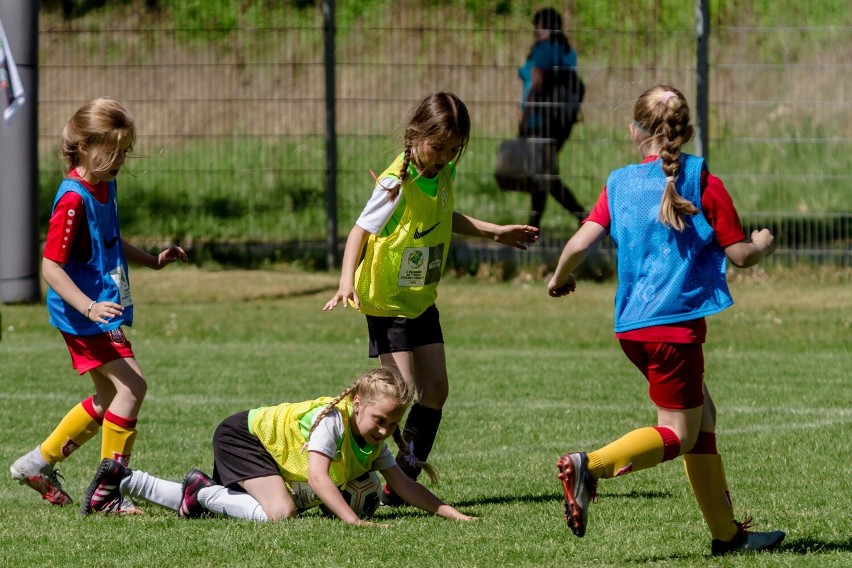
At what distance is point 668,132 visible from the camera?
4.98 m

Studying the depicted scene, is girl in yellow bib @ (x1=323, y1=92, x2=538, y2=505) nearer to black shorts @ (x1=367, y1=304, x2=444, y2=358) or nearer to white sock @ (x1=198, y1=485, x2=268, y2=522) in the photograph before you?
black shorts @ (x1=367, y1=304, x2=444, y2=358)

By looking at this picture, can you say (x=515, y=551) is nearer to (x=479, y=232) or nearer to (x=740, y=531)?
(x=740, y=531)

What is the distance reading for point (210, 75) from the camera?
14430 millimetres

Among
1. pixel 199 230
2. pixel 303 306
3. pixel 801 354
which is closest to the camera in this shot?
pixel 801 354

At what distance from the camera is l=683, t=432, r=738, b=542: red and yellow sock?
5117 millimetres

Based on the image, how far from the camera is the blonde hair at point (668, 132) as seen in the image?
16.0 ft

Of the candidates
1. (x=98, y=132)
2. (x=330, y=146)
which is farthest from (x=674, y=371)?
(x=330, y=146)

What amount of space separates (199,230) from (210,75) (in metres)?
1.59

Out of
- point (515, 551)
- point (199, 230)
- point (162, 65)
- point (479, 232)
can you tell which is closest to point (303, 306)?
point (199, 230)

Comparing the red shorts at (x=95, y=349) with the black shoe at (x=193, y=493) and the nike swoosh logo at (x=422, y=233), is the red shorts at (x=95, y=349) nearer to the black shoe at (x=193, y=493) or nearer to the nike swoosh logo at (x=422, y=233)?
the black shoe at (x=193, y=493)

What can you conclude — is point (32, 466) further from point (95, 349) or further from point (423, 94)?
point (423, 94)

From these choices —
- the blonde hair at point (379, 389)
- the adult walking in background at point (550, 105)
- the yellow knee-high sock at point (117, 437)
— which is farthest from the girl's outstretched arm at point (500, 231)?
the adult walking in background at point (550, 105)

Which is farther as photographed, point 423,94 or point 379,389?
point 423,94

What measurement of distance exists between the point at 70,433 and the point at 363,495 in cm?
134
